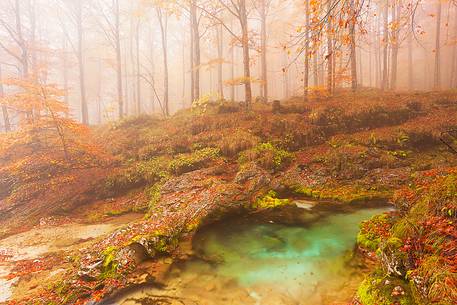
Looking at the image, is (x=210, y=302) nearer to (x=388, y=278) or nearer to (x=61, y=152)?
(x=388, y=278)

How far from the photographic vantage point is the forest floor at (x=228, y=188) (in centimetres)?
504

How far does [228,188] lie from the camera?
9.81 m

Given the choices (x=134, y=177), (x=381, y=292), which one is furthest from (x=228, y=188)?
(x=381, y=292)

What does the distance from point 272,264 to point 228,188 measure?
150 inches

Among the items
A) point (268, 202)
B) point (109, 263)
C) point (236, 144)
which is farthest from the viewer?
point (236, 144)

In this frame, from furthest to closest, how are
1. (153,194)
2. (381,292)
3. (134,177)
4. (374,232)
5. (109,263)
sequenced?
1. (134,177)
2. (153,194)
3. (374,232)
4. (109,263)
5. (381,292)

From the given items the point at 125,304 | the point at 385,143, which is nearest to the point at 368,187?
the point at 385,143

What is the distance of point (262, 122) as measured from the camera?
14.4 metres

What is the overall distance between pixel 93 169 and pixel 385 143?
1376 cm

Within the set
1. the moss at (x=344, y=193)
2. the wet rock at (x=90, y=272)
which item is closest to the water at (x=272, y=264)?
the moss at (x=344, y=193)

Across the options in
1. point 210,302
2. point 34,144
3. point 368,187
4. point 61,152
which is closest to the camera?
point 210,302

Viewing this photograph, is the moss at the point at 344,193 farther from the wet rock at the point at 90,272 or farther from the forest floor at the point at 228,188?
the wet rock at the point at 90,272

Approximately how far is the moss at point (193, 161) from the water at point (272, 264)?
4.00 metres

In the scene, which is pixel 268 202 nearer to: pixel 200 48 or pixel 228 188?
pixel 228 188
